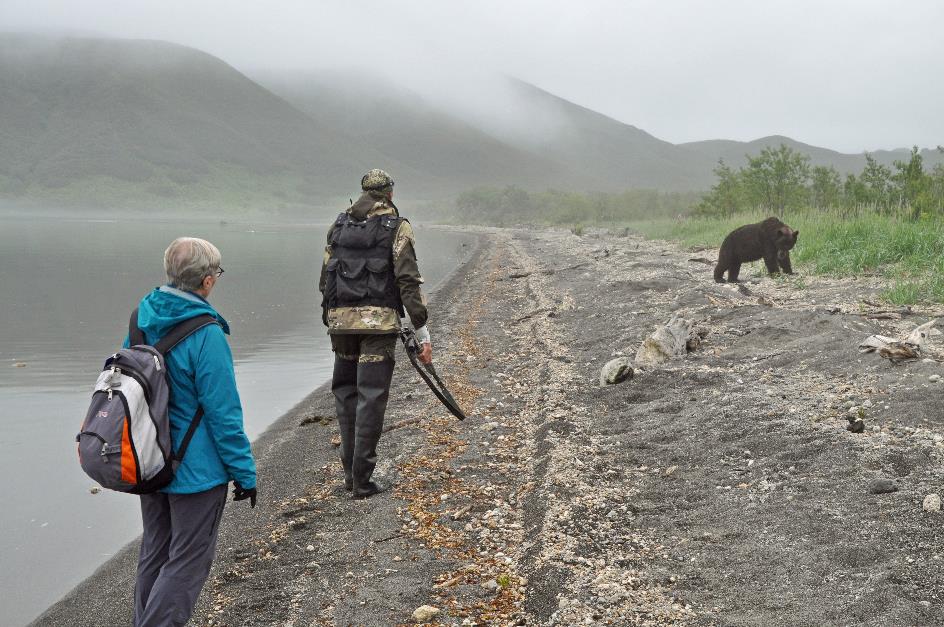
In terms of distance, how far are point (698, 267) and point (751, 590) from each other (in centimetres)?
1311

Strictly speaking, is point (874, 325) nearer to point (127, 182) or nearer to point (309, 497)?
point (309, 497)

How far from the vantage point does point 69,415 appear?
29.7ft

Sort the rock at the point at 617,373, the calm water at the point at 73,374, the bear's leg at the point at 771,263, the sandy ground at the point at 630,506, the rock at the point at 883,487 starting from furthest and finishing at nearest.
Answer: the bear's leg at the point at 771,263 → the rock at the point at 617,373 → the calm water at the point at 73,374 → the rock at the point at 883,487 → the sandy ground at the point at 630,506

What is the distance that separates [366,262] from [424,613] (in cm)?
233

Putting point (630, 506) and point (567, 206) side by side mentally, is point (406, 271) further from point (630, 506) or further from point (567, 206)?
point (567, 206)

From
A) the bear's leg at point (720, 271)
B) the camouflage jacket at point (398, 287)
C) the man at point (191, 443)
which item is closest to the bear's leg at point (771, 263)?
the bear's leg at point (720, 271)

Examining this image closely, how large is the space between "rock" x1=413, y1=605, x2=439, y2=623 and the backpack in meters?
1.32

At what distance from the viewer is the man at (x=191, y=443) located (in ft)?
10.5

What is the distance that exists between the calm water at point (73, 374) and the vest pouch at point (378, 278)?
8.24 ft

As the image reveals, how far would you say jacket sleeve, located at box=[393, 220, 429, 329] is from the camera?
17.1 feet

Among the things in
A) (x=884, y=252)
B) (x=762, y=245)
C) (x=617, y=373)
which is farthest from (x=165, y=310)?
(x=884, y=252)

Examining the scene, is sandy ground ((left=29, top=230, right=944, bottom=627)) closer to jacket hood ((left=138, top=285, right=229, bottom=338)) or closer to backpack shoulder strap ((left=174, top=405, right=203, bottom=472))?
backpack shoulder strap ((left=174, top=405, right=203, bottom=472))

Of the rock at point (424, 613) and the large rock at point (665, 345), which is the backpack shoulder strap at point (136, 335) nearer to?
the rock at point (424, 613)

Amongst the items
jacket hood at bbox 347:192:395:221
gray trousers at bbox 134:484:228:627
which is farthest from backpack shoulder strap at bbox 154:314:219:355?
jacket hood at bbox 347:192:395:221
